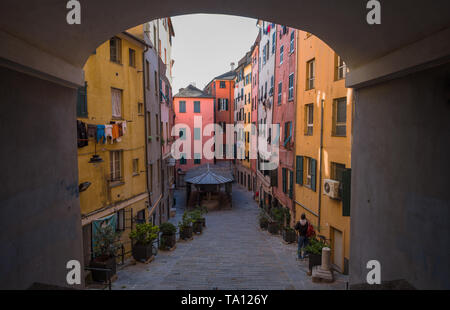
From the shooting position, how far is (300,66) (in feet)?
55.2

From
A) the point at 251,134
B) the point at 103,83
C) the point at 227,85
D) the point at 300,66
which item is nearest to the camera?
the point at 103,83

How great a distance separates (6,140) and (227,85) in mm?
47592

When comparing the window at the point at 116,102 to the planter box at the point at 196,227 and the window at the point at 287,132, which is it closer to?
the planter box at the point at 196,227

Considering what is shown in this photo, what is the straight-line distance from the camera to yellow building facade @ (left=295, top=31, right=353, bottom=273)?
1200cm

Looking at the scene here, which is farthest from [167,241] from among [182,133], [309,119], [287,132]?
[182,133]

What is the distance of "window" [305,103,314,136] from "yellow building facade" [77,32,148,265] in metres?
9.16

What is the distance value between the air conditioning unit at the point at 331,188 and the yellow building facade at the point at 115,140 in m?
8.90

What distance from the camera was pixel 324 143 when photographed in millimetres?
13625

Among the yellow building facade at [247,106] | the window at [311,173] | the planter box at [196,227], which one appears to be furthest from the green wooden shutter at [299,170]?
the yellow building facade at [247,106]

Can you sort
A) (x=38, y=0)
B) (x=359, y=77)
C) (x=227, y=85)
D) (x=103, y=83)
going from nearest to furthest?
1. (x=38, y=0)
2. (x=359, y=77)
3. (x=103, y=83)
4. (x=227, y=85)

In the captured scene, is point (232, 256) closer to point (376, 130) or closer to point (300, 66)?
point (376, 130)

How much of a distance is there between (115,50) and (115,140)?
4.52 m
